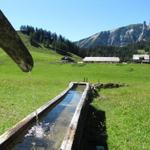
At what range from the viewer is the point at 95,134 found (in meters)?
15.6

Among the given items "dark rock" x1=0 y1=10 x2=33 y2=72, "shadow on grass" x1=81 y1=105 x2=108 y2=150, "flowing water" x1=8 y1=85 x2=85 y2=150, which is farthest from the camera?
"shadow on grass" x1=81 y1=105 x2=108 y2=150

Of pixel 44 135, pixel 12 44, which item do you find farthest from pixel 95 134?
pixel 12 44

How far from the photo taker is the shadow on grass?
531 inches

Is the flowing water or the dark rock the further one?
the flowing water

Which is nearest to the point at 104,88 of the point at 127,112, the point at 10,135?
the point at 127,112

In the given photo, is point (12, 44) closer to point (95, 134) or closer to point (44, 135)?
point (44, 135)

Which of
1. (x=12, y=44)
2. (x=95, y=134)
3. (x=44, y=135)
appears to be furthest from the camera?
(x=95, y=134)

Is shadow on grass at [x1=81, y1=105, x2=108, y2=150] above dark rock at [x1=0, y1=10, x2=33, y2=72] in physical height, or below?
below

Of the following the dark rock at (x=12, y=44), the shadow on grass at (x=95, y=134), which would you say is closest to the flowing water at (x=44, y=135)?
the shadow on grass at (x=95, y=134)

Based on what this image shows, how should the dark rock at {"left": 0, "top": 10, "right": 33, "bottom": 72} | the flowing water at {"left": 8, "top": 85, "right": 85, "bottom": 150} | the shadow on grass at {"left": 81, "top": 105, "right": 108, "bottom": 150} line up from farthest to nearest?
the shadow on grass at {"left": 81, "top": 105, "right": 108, "bottom": 150} < the flowing water at {"left": 8, "top": 85, "right": 85, "bottom": 150} < the dark rock at {"left": 0, "top": 10, "right": 33, "bottom": 72}

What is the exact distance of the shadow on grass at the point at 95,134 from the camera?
531 inches

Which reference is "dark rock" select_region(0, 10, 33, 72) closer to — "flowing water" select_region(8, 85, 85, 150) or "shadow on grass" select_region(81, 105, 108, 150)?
"flowing water" select_region(8, 85, 85, 150)

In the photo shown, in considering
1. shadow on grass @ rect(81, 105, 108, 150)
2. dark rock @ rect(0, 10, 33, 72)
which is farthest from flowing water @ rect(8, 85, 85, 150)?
dark rock @ rect(0, 10, 33, 72)

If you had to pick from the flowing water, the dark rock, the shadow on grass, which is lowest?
the shadow on grass
